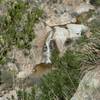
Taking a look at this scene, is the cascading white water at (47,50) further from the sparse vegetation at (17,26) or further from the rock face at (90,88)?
the rock face at (90,88)

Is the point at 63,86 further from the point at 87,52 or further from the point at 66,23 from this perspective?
the point at 66,23

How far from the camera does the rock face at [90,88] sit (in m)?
4.42

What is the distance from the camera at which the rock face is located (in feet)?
14.5

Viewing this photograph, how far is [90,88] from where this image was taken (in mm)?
4512

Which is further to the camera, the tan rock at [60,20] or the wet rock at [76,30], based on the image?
the tan rock at [60,20]

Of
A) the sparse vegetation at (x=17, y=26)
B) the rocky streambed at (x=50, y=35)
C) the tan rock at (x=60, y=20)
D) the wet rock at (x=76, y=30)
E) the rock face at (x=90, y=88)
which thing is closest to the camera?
the rock face at (x=90, y=88)

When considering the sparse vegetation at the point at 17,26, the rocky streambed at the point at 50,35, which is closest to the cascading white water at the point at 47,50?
the rocky streambed at the point at 50,35

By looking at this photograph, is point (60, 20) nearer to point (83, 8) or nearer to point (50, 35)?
point (50, 35)


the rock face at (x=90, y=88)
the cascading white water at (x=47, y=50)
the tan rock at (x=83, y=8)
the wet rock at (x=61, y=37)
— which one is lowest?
the cascading white water at (x=47, y=50)

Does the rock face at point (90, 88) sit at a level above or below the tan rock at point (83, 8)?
above

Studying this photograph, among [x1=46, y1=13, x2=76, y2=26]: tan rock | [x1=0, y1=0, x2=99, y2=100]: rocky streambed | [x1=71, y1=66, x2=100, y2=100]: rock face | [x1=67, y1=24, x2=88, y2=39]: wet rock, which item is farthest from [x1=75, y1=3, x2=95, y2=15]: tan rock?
[x1=71, y1=66, x2=100, y2=100]: rock face

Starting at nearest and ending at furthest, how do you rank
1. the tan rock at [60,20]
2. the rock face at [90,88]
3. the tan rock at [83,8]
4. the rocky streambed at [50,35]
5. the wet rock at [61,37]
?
the rock face at [90,88] < the rocky streambed at [50,35] < the wet rock at [61,37] < the tan rock at [60,20] < the tan rock at [83,8]

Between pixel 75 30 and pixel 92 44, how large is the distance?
2.88 meters

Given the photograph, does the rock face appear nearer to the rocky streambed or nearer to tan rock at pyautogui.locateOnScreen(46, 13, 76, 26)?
the rocky streambed
